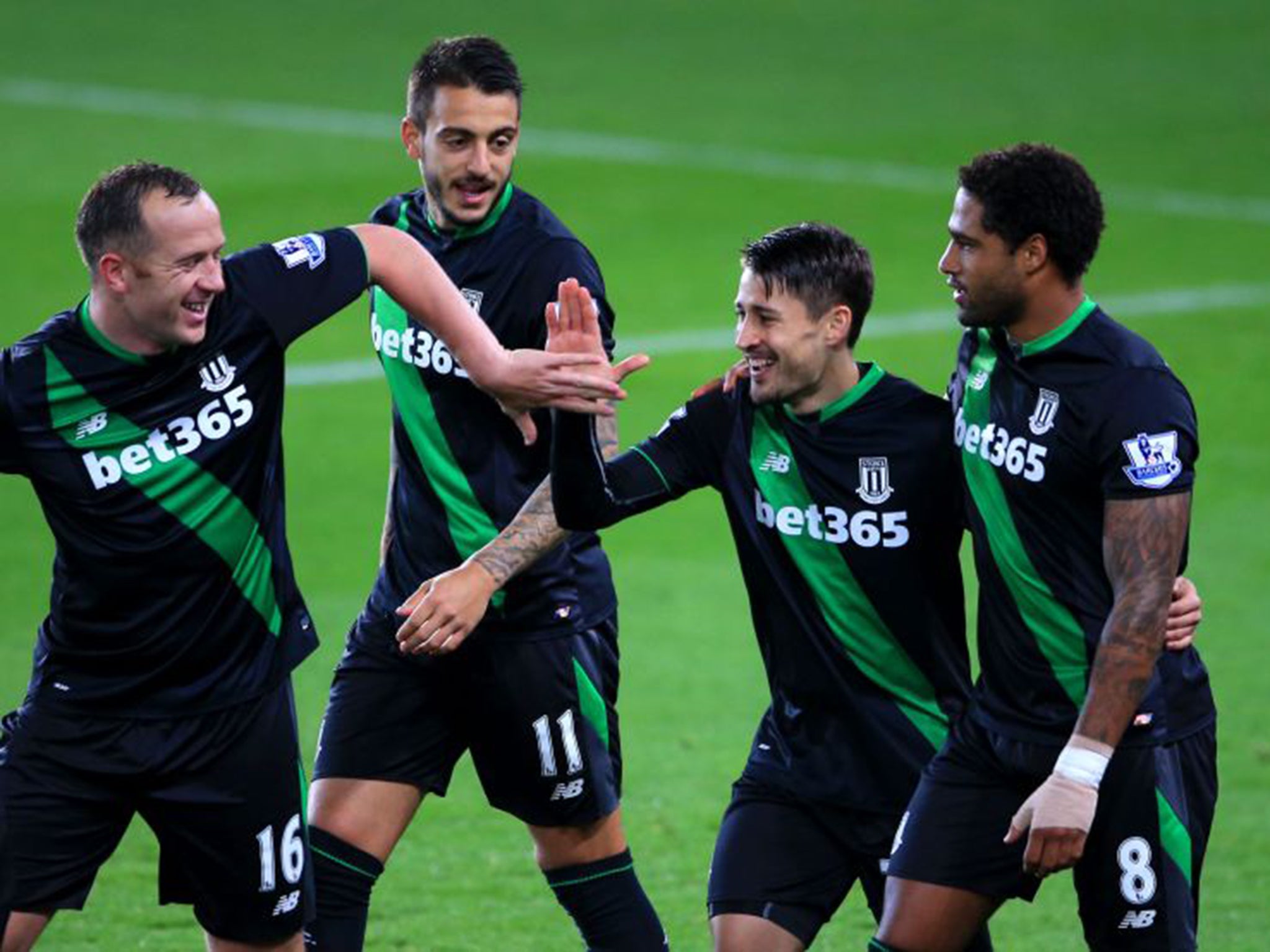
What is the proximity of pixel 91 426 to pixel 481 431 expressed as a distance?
49.7 inches

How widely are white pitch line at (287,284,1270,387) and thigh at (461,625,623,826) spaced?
8.56 m

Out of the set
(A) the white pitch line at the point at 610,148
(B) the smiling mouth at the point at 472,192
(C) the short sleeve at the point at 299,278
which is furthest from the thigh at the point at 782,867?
(A) the white pitch line at the point at 610,148

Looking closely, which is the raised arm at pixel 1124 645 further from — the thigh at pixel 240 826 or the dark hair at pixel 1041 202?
the thigh at pixel 240 826

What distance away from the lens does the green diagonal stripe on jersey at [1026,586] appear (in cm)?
603

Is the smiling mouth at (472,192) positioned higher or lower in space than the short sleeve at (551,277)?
higher

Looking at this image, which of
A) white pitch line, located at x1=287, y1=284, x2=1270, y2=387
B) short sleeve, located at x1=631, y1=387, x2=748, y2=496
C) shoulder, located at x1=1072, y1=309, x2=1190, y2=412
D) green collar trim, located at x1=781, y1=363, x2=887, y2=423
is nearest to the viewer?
shoulder, located at x1=1072, y1=309, x2=1190, y2=412

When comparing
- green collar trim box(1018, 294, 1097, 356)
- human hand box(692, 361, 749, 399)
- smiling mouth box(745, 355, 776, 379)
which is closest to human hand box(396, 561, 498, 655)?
human hand box(692, 361, 749, 399)

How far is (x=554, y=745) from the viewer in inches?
277

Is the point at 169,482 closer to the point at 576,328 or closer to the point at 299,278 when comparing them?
the point at 299,278

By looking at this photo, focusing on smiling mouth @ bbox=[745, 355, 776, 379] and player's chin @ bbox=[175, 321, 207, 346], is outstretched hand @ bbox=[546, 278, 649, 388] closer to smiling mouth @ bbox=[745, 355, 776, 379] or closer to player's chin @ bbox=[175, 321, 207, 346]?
smiling mouth @ bbox=[745, 355, 776, 379]

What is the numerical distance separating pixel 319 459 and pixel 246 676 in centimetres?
786

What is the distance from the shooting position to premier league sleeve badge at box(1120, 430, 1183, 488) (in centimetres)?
575

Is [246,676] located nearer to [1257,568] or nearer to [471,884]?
[471,884]

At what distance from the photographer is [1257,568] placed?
1240 cm
